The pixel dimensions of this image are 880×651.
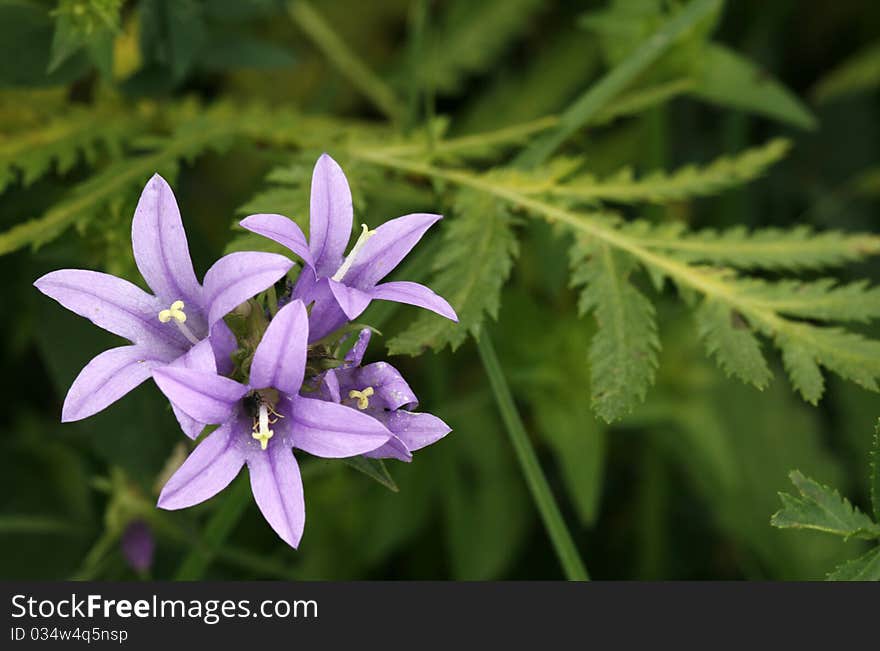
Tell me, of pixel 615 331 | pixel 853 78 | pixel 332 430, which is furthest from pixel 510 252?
pixel 853 78

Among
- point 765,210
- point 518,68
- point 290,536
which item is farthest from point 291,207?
point 765,210

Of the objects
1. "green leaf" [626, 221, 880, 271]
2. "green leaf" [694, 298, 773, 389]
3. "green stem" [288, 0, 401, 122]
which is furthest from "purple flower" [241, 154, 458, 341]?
"green stem" [288, 0, 401, 122]

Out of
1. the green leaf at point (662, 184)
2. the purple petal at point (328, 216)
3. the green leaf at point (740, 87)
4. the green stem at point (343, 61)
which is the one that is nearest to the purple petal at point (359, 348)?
the purple petal at point (328, 216)

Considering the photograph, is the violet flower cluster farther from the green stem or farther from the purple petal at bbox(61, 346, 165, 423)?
the green stem

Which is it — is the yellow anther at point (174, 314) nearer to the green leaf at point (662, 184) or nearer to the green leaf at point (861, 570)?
the green leaf at point (662, 184)

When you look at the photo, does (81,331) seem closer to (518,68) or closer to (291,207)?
(291,207)

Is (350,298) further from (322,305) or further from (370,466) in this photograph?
(370,466)
